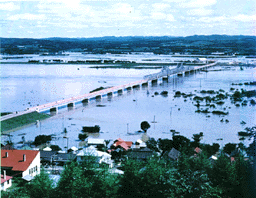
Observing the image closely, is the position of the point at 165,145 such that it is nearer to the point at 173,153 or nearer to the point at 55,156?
the point at 173,153

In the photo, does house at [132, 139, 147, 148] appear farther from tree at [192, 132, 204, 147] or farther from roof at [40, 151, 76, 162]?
roof at [40, 151, 76, 162]

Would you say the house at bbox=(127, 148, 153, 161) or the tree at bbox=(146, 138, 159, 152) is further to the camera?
the tree at bbox=(146, 138, 159, 152)

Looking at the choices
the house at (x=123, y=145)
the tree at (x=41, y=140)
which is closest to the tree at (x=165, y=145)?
the house at (x=123, y=145)

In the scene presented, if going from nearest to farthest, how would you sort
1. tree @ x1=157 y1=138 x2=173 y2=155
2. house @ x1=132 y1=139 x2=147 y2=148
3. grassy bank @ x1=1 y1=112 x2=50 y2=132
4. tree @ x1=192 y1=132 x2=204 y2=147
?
tree @ x1=157 y1=138 x2=173 y2=155 < tree @ x1=192 y1=132 x2=204 y2=147 < house @ x1=132 y1=139 x2=147 y2=148 < grassy bank @ x1=1 y1=112 x2=50 y2=132

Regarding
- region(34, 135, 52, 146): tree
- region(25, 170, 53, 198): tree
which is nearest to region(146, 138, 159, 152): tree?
region(34, 135, 52, 146): tree

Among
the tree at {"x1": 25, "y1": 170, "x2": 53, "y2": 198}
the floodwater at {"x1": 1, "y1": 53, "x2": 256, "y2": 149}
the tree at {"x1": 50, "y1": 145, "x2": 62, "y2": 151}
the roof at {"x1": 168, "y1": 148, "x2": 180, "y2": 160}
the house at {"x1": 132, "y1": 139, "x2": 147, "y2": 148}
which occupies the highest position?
the tree at {"x1": 25, "y1": 170, "x2": 53, "y2": 198}

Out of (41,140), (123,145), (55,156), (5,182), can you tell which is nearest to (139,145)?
(123,145)

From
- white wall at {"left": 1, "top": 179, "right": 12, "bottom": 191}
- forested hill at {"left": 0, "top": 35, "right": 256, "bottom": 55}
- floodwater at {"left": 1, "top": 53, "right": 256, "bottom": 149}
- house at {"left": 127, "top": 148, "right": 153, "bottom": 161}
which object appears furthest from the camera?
forested hill at {"left": 0, "top": 35, "right": 256, "bottom": 55}

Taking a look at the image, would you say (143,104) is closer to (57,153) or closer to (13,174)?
(57,153)
